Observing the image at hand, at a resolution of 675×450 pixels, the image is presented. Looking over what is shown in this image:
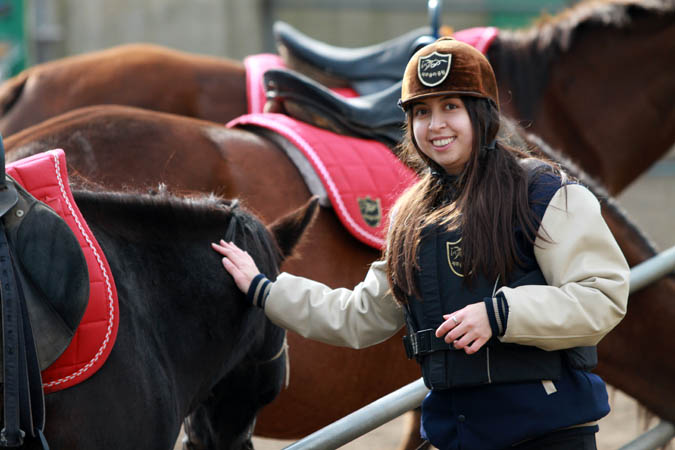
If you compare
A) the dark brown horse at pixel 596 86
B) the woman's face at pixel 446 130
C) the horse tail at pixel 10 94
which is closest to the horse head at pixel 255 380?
the woman's face at pixel 446 130

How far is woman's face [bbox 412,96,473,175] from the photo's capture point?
1520 millimetres

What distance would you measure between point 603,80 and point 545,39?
0.29 metres

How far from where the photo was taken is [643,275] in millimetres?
2303

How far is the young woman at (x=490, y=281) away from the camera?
141 centimetres

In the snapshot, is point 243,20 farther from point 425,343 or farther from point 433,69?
point 425,343

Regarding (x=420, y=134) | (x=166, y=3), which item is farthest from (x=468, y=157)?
(x=166, y=3)

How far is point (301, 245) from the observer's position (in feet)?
7.77

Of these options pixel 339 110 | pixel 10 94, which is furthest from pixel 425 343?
pixel 10 94

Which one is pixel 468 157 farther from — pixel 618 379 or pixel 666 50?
pixel 666 50

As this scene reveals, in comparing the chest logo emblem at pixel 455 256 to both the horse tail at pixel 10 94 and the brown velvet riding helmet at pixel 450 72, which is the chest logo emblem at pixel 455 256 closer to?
the brown velvet riding helmet at pixel 450 72

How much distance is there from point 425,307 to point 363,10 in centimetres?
717

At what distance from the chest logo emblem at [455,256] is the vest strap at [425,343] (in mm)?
118

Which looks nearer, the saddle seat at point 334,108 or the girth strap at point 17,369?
the girth strap at point 17,369

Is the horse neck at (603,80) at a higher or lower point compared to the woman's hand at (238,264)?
lower
